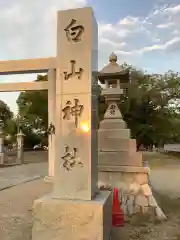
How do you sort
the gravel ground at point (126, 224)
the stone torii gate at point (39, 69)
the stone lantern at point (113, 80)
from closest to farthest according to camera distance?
the gravel ground at point (126, 224), the stone lantern at point (113, 80), the stone torii gate at point (39, 69)

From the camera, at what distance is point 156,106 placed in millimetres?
22828

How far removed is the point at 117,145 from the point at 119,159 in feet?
1.05

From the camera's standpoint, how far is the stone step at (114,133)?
20.7ft

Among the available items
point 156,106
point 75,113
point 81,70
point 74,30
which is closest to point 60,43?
point 74,30

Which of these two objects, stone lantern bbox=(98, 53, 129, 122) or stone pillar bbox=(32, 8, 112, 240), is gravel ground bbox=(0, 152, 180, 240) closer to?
stone pillar bbox=(32, 8, 112, 240)

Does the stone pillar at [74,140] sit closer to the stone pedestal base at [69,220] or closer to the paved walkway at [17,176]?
the stone pedestal base at [69,220]

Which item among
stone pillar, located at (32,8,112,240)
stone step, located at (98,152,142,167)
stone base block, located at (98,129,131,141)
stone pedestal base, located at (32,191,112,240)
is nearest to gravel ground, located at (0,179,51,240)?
stone pedestal base, located at (32,191,112,240)

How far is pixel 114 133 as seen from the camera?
635cm

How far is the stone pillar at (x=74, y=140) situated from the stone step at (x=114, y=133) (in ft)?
9.03

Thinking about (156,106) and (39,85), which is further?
(156,106)

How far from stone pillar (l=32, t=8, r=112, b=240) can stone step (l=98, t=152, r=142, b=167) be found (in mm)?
2583

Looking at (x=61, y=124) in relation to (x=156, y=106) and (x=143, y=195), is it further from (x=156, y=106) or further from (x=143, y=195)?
(x=156, y=106)

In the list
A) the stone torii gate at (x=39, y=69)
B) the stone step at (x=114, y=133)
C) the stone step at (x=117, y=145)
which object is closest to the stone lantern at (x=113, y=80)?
the stone step at (x=114, y=133)

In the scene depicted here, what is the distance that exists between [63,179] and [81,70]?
1365mm
